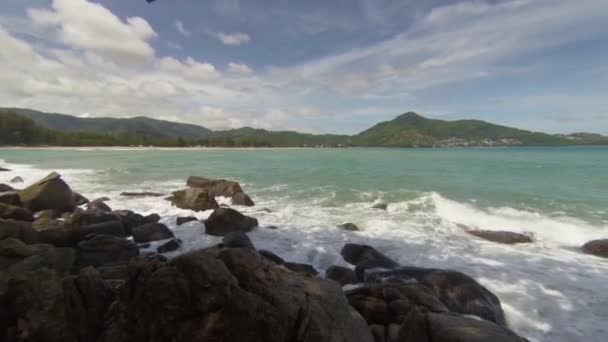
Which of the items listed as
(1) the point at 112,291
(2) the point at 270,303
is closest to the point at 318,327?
(2) the point at 270,303

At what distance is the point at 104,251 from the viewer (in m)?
9.20

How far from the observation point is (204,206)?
17.2 meters

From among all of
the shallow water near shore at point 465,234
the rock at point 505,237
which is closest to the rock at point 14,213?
the shallow water near shore at point 465,234

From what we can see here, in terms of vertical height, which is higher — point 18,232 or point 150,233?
point 18,232

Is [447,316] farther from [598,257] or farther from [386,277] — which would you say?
[598,257]

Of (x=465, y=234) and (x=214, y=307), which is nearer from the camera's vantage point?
(x=214, y=307)

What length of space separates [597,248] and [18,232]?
2047 centimetres

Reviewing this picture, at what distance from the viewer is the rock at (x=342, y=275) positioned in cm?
854

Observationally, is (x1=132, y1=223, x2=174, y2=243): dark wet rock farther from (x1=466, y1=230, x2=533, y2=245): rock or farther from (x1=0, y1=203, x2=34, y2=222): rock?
(x1=466, y1=230, x2=533, y2=245): rock

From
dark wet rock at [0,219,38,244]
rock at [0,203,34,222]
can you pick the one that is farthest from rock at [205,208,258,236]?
rock at [0,203,34,222]

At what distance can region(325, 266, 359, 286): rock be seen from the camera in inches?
336

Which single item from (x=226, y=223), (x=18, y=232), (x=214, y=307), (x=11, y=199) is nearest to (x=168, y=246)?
(x=226, y=223)

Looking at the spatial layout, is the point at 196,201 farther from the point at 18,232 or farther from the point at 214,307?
the point at 214,307

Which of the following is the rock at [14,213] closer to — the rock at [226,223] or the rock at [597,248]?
the rock at [226,223]
